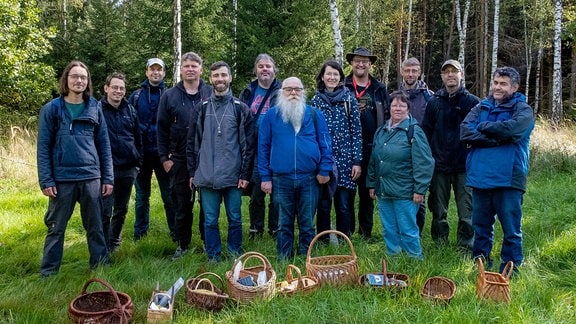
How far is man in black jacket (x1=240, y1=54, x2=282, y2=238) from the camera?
5477 millimetres

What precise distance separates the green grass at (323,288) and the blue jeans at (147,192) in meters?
0.19

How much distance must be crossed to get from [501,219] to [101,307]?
3.53m

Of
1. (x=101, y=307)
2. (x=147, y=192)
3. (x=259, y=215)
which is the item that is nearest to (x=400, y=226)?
(x=259, y=215)

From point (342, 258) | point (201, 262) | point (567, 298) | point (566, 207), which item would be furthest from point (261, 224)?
point (566, 207)

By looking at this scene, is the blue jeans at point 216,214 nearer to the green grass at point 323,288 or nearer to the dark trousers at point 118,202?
the green grass at point 323,288

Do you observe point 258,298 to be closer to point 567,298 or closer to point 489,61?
point 567,298

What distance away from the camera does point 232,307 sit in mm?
3459

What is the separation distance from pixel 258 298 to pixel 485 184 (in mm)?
2348

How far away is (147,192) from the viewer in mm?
6062

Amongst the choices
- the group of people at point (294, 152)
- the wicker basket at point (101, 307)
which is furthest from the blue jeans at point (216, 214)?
the wicker basket at point (101, 307)

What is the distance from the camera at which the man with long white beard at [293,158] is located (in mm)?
4617

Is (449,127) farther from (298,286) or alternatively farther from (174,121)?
(174,121)

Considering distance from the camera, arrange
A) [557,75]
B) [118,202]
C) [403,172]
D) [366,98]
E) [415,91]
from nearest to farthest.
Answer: [403,172] < [118,202] < [366,98] < [415,91] < [557,75]

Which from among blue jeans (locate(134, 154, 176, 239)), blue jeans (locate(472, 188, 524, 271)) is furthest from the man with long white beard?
blue jeans (locate(134, 154, 176, 239))
